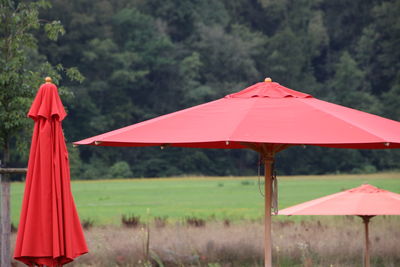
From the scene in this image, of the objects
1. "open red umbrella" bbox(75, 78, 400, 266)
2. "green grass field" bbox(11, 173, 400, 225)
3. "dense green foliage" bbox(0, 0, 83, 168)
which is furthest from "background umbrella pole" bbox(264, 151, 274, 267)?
"green grass field" bbox(11, 173, 400, 225)

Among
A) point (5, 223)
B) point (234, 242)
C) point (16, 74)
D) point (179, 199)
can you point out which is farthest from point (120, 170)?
point (5, 223)

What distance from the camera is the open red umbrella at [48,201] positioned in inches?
276

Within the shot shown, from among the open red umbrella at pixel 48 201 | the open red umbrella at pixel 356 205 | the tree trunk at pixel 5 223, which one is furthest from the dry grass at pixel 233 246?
the open red umbrella at pixel 48 201

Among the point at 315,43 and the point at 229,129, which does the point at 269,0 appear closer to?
the point at 315,43

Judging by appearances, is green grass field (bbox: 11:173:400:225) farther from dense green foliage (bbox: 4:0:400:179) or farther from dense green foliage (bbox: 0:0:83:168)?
dense green foliage (bbox: 4:0:400:179)

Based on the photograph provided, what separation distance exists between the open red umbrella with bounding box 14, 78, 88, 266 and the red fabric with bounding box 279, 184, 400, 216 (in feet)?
8.09

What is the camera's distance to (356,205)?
8766mm

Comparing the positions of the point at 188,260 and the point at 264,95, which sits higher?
the point at 264,95

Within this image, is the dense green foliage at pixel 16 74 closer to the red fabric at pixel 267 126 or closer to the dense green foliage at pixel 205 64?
the red fabric at pixel 267 126

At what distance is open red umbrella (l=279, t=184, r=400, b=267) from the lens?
8.58 metres

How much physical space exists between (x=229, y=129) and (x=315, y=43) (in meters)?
48.7

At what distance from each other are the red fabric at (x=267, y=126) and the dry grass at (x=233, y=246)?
458 centimetres

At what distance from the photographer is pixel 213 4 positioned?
54.6 m

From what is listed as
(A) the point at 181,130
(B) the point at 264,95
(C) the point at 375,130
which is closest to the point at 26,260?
(A) the point at 181,130
